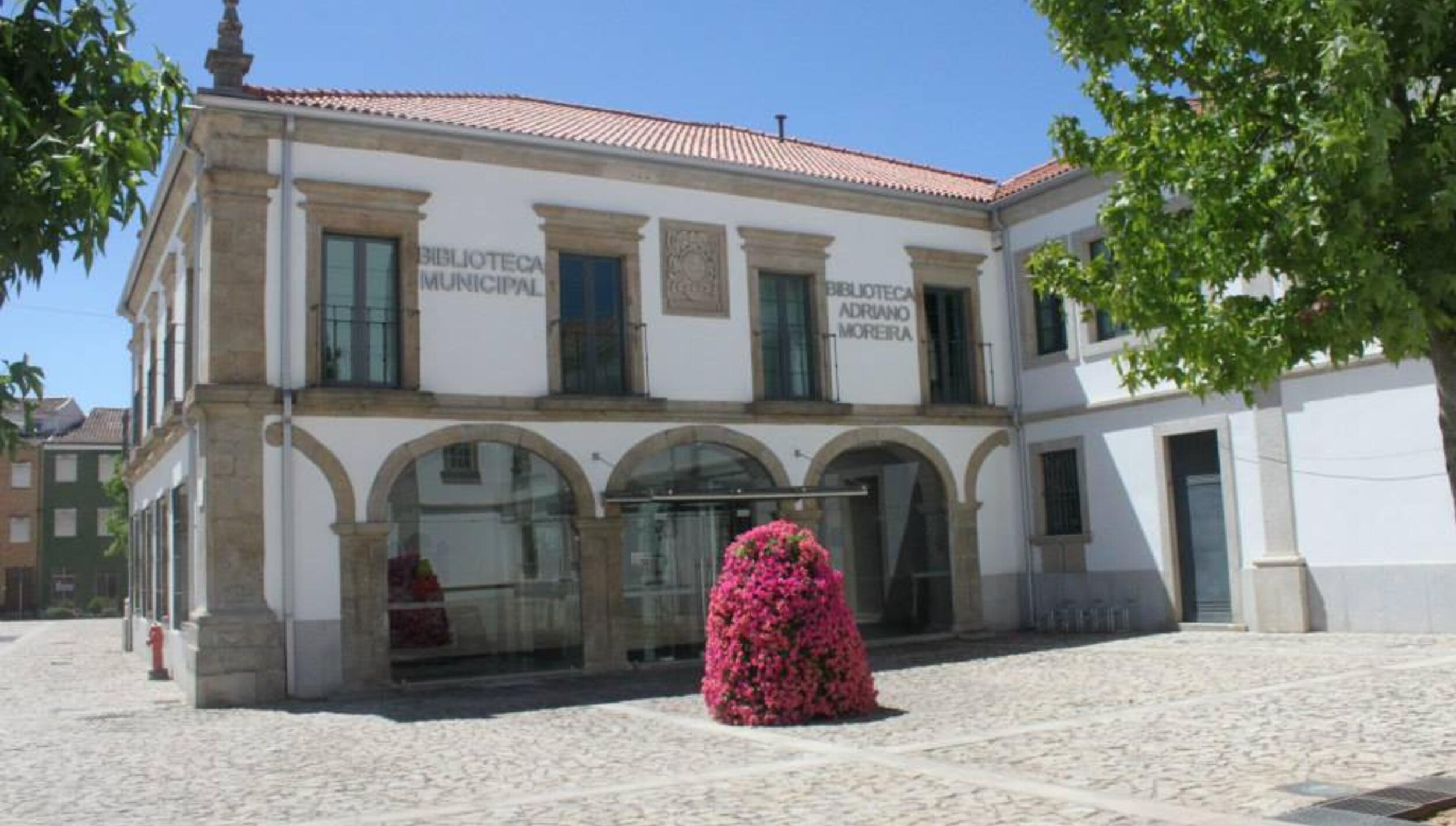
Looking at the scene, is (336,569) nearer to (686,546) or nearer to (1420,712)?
(686,546)

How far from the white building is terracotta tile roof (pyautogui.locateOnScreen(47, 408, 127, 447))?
121 feet

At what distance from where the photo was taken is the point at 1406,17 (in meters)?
5.21

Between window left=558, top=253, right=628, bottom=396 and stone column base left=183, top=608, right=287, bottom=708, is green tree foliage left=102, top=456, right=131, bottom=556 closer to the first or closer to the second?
window left=558, top=253, right=628, bottom=396

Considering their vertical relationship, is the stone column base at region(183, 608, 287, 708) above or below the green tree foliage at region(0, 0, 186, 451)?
below

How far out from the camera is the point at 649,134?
18016 millimetres

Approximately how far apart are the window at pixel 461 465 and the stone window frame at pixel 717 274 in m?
3.04

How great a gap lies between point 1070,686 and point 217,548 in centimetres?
831

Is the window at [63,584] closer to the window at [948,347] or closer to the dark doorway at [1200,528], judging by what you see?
the window at [948,347]

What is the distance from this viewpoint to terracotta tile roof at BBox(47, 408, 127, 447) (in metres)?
51.5

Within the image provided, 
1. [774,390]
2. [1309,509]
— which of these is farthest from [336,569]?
[1309,509]

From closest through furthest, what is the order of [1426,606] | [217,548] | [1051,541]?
[217,548]
[1426,606]
[1051,541]

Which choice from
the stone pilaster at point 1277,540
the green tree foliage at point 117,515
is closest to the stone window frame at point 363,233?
the stone pilaster at point 1277,540

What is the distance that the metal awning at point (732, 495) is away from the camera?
14531mm

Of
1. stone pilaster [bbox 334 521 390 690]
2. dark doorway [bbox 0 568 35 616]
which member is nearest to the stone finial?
stone pilaster [bbox 334 521 390 690]
